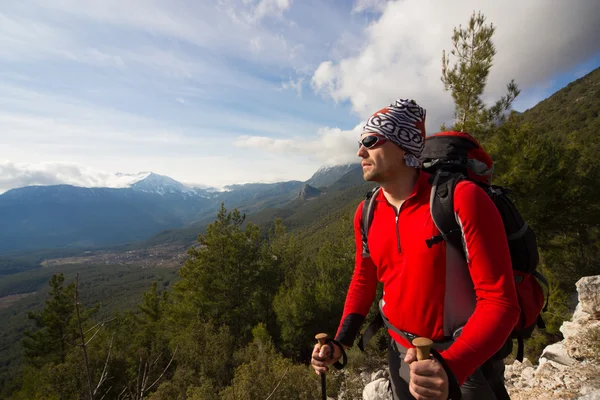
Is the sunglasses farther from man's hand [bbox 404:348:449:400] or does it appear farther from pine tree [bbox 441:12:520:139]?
pine tree [bbox 441:12:520:139]

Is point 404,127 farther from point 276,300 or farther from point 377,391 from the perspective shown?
point 276,300

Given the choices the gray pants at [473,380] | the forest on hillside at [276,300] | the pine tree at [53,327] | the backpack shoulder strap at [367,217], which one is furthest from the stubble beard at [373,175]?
the pine tree at [53,327]

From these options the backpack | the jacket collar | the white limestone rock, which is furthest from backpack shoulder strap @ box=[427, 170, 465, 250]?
the white limestone rock

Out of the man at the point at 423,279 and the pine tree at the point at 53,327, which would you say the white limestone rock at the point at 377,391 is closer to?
the man at the point at 423,279

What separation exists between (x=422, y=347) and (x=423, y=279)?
0.62 m

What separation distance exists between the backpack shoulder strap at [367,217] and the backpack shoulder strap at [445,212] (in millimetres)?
631

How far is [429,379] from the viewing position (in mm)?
1252

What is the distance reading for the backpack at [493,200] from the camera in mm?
1656

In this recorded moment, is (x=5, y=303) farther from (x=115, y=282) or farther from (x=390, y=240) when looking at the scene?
(x=390, y=240)

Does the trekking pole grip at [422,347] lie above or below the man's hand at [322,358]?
above

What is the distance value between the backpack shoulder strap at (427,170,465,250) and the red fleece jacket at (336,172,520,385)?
0.14 feet

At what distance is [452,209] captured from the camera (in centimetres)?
163

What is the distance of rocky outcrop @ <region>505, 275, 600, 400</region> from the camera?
14.4 ft

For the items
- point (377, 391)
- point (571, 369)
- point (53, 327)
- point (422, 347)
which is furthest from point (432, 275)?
point (53, 327)
